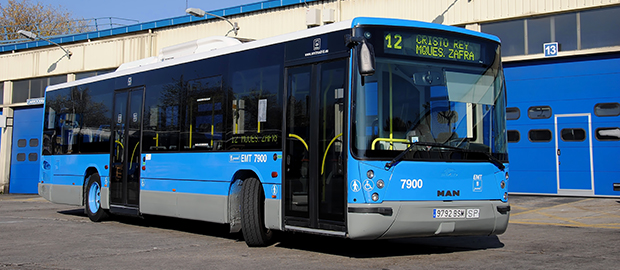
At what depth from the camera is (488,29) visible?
18188 mm

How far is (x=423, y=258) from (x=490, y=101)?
219 centimetres

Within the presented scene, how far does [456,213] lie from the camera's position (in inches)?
307

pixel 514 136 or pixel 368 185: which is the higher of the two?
pixel 514 136

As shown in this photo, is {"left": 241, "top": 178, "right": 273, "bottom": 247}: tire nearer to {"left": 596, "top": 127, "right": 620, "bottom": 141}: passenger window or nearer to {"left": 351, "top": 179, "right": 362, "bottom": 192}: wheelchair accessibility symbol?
{"left": 351, "top": 179, "right": 362, "bottom": 192}: wheelchair accessibility symbol

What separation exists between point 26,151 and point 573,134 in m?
23.5

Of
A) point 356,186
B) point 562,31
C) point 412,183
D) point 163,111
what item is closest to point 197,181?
point 163,111

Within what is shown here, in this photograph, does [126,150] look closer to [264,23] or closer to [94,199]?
[94,199]

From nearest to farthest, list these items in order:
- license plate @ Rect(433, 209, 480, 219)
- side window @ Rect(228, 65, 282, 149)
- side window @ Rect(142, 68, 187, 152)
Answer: license plate @ Rect(433, 209, 480, 219) < side window @ Rect(228, 65, 282, 149) < side window @ Rect(142, 68, 187, 152)

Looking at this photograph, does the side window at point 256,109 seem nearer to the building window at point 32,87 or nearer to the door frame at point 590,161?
the door frame at point 590,161

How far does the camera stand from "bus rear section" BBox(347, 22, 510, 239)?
7492mm

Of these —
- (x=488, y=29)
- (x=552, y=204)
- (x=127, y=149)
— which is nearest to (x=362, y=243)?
(x=127, y=149)

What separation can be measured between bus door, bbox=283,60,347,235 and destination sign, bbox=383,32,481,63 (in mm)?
648

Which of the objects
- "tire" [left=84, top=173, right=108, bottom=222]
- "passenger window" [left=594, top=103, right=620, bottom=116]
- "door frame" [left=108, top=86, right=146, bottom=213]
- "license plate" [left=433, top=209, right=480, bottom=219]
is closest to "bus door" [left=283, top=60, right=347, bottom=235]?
"license plate" [left=433, top=209, right=480, bottom=219]

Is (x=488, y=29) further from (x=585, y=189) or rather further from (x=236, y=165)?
(x=236, y=165)
